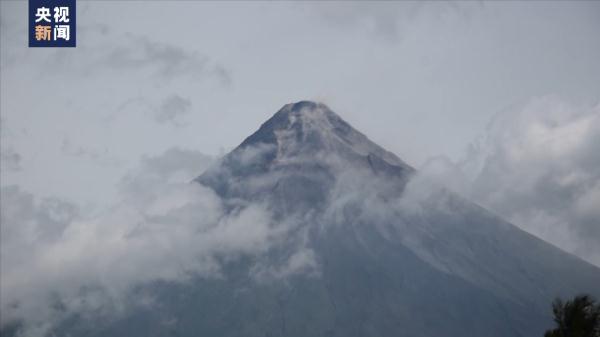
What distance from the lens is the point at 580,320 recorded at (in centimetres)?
4794

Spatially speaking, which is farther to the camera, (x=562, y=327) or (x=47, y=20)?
(x=47, y=20)

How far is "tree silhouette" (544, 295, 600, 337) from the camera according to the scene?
156 ft

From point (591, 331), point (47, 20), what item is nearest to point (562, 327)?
point (591, 331)

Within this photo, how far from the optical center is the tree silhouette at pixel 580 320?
47625mm

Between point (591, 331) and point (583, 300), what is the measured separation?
189 cm

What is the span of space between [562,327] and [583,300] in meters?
2.12

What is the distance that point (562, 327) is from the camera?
160ft

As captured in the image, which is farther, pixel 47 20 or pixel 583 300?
pixel 47 20

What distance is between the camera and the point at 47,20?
84.5 meters

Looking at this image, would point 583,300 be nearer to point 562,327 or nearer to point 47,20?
point 562,327

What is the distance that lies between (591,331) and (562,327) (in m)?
1.76

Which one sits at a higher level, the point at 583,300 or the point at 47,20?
the point at 47,20

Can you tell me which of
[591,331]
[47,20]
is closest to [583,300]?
[591,331]

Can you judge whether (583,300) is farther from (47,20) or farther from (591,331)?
(47,20)
